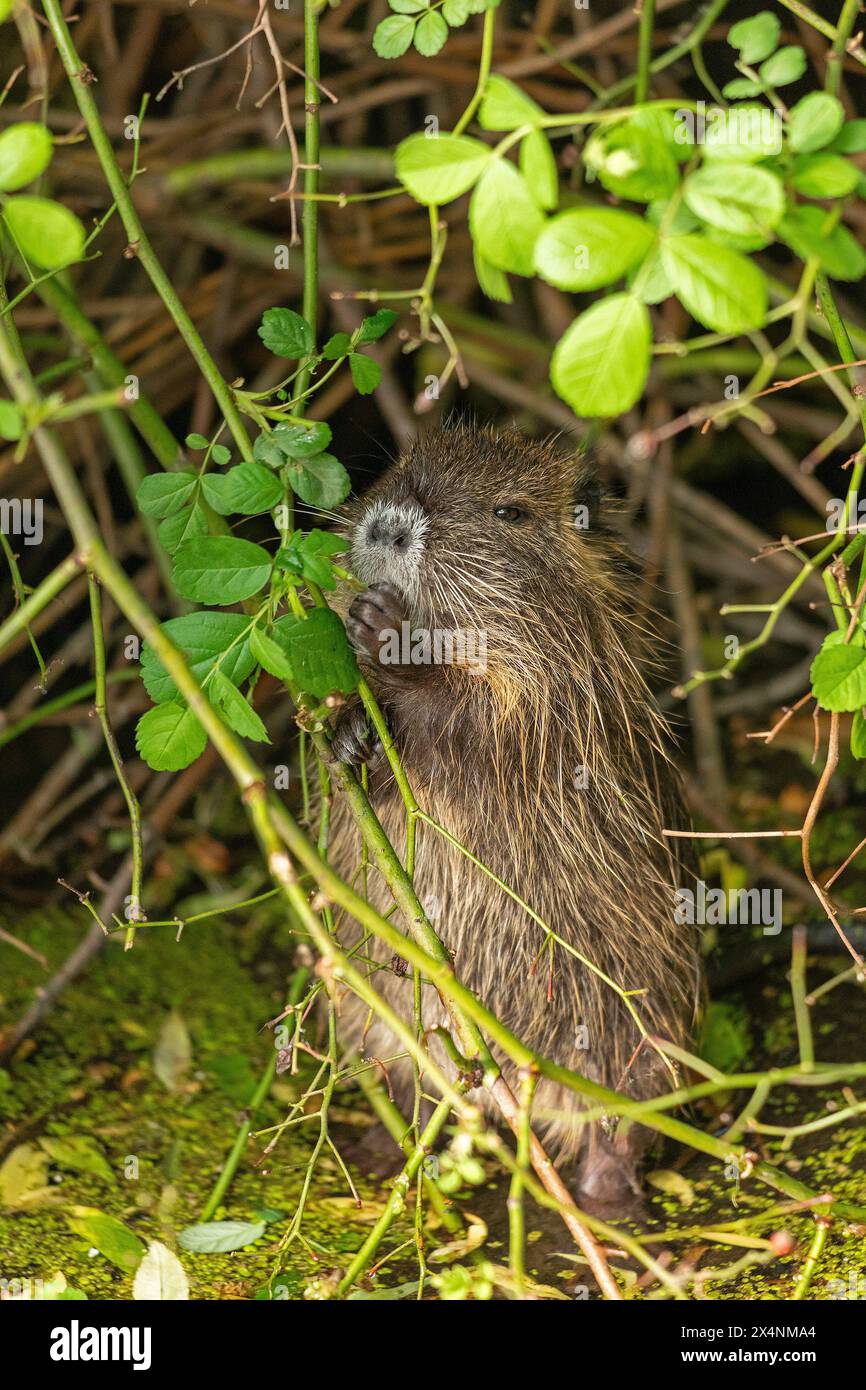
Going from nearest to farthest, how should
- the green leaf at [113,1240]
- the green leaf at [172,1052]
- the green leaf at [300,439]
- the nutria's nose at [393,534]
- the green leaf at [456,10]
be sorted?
the green leaf at [456,10], the green leaf at [300,439], the green leaf at [113,1240], the nutria's nose at [393,534], the green leaf at [172,1052]

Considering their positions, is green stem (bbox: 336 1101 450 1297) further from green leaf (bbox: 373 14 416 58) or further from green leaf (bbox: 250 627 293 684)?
green leaf (bbox: 373 14 416 58)

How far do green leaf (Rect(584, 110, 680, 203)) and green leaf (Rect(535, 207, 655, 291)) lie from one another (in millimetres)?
57

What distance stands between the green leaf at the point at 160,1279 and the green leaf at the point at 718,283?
170cm

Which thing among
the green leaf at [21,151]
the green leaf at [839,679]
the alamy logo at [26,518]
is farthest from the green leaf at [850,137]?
the alamy logo at [26,518]

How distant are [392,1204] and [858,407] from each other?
1.29m

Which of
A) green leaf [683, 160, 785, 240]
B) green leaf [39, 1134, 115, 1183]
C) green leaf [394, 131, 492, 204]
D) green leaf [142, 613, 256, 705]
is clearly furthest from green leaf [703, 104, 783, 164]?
green leaf [39, 1134, 115, 1183]

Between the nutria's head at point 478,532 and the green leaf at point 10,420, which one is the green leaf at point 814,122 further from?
the nutria's head at point 478,532

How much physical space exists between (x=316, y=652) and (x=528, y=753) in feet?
2.53

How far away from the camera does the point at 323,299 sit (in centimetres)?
459

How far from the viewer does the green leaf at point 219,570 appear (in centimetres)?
198

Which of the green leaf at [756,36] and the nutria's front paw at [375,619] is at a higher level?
the green leaf at [756,36]

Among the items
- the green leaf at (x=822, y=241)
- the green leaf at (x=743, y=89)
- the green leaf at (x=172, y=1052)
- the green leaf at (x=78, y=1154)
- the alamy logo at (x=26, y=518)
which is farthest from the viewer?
the alamy logo at (x=26, y=518)

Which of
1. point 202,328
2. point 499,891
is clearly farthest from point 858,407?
point 202,328

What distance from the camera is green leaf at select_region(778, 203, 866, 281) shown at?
1.48 meters
